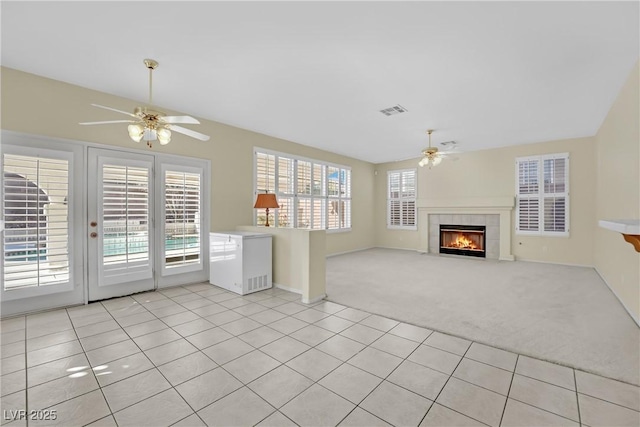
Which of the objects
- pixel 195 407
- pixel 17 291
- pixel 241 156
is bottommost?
pixel 195 407

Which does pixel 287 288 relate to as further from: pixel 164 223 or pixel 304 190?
pixel 304 190

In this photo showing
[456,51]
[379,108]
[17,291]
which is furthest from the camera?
[379,108]

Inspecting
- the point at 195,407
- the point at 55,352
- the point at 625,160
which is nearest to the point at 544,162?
the point at 625,160

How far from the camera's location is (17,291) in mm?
3213

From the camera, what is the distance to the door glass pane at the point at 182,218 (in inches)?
172

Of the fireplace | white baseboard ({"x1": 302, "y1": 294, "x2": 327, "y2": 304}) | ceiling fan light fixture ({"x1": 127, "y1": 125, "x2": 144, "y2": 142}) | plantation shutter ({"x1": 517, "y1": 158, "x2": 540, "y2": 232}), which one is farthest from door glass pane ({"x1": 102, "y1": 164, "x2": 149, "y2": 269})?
plantation shutter ({"x1": 517, "y1": 158, "x2": 540, "y2": 232})

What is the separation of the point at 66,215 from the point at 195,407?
10.2 ft

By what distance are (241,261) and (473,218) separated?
617cm

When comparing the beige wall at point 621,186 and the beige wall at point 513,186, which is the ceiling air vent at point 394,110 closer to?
the beige wall at point 621,186

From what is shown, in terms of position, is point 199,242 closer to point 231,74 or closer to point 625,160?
point 231,74

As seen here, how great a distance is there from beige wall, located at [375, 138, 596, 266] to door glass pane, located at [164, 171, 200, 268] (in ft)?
20.0

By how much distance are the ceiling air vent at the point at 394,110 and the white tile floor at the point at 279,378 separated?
311cm

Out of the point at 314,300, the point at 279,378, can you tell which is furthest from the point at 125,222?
the point at 279,378

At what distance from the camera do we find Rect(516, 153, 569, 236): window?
6.36 metres
